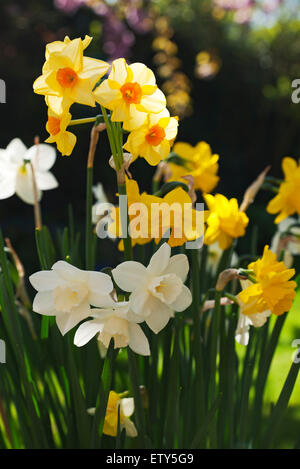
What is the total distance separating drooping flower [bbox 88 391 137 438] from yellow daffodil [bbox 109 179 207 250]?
31 centimetres

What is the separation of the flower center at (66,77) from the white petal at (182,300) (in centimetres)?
30

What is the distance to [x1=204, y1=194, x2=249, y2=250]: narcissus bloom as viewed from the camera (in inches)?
34.4

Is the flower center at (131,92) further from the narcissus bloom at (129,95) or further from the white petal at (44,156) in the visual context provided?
the white petal at (44,156)

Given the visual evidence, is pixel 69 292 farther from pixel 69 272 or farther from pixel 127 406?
pixel 127 406

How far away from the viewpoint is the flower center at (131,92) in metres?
0.65

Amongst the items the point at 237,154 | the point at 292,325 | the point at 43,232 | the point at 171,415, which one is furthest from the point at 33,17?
the point at 171,415

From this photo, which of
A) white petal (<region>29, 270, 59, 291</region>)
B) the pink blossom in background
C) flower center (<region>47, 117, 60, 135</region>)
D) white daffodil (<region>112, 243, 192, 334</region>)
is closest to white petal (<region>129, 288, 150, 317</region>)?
white daffodil (<region>112, 243, 192, 334</region>)

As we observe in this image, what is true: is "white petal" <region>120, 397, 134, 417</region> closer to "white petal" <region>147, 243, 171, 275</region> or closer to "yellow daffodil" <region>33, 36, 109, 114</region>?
"white petal" <region>147, 243, 171, 275</region>

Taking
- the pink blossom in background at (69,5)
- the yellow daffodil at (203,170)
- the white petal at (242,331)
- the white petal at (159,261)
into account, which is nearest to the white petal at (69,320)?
the white petal at (159,261)

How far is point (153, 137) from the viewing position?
2.23ft

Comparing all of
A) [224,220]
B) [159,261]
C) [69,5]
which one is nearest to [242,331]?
[224,220]

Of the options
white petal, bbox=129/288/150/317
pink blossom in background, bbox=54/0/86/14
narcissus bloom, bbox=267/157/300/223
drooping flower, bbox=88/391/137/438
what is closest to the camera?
white petal, bbox=129/288/150/317

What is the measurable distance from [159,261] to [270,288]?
166mm

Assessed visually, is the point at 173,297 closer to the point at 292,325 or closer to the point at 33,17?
the point at 292,325
